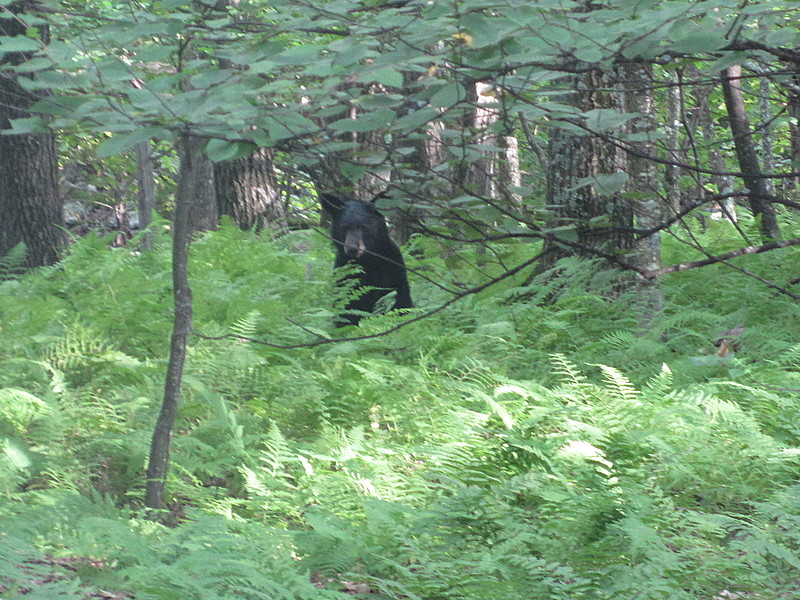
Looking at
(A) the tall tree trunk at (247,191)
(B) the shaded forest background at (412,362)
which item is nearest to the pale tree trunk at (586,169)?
(B) the shaded forest background at (412,362)

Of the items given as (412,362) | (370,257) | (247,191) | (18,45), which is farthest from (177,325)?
(247,191)

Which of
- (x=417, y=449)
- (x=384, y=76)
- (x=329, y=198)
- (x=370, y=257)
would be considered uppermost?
(x=384, y=76)

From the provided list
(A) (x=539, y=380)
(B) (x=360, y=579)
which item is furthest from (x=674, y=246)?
(B) (x=360, y=579)

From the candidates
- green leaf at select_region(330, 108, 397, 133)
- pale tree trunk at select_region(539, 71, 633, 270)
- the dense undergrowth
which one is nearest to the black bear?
the dense undergrowth

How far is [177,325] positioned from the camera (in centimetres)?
336

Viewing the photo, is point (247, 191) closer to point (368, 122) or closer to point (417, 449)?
point (417, 449)

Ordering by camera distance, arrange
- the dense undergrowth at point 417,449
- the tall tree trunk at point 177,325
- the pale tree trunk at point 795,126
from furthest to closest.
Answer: the pale tree trunk at point 795,126 → the tall tree trunk at point 177,325 → the dense undergrowth at point 417,449

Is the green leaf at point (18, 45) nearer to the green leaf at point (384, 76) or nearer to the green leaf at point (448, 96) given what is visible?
the green leaf at point (384, 76)

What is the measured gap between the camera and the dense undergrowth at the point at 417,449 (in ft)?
8.80

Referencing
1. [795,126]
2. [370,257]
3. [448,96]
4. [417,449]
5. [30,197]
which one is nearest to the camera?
[448,96]

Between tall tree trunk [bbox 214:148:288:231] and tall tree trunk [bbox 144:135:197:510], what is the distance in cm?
718

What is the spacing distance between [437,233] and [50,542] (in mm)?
1895

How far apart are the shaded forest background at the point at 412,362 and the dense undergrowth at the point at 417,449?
0.02 metres

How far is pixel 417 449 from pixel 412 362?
1782 millimetres
